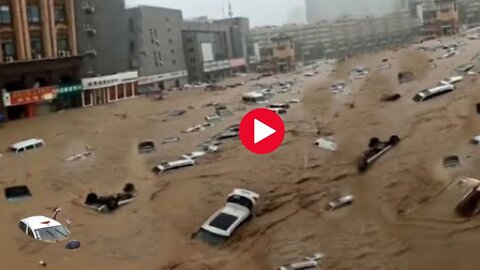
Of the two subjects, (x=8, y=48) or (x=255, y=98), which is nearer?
(x=255, y=98)

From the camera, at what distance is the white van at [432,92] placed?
5602 mm

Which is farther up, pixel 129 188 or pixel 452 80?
pixel 452 80

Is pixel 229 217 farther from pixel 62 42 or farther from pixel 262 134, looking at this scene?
pixel 62 42

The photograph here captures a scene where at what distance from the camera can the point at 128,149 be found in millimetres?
5867

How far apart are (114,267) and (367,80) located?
4398mm

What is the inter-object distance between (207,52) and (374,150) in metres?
12.5

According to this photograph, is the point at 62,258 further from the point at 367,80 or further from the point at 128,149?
the point at 367,80

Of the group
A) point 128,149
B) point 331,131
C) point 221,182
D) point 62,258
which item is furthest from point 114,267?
point 128,149

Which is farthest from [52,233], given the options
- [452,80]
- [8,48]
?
[8,48]

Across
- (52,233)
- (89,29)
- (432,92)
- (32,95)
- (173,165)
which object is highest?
(89,29)

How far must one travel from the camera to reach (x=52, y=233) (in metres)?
3.33

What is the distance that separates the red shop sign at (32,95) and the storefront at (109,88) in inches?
34.2

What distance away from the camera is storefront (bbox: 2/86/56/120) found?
28.4ft

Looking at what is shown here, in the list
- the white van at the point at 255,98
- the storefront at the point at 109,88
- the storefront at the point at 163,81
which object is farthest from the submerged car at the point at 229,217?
the storefront at the point at 163,81
